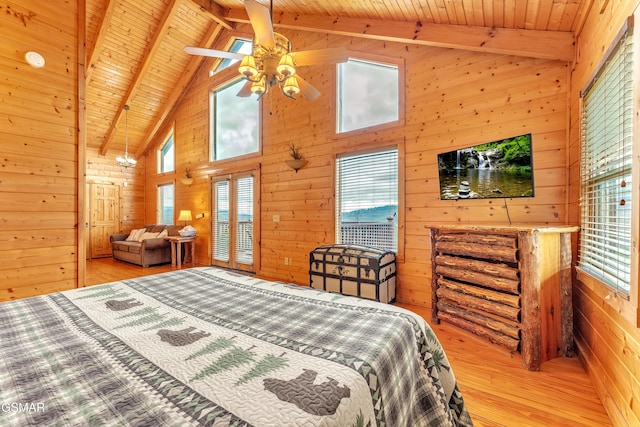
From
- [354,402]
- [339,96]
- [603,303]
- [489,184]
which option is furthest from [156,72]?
[603,303]

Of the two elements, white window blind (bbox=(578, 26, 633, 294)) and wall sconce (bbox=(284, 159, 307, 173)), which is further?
wall sconce (bbox=(284, 159, 307, 173))

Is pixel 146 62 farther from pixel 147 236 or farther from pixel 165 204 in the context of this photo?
pixel 147 236

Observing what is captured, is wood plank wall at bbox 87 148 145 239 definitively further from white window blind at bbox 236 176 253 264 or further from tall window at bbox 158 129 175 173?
white window blind at bbox 236 176 253 264

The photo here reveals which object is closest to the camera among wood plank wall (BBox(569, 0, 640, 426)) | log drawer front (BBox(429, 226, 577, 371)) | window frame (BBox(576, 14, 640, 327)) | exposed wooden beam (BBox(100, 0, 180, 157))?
window frame (BBox(576, 14, 640, 327))

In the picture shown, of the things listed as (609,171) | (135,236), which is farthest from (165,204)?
(609,171)

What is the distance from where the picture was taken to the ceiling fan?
2.27m

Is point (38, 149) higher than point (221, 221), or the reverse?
point (38, 149)

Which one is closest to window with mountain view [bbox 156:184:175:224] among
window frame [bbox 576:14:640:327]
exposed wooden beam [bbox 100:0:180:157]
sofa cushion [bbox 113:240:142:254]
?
sofa cushion [bbox 113:240:142:254]

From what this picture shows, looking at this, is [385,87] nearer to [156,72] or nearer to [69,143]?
[69,143]

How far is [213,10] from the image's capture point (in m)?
4.79

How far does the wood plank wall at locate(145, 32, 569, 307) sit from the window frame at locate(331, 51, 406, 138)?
0.20 feet

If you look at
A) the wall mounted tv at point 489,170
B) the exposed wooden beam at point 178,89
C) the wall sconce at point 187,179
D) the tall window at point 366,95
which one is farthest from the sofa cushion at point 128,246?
the wall mounted tv at point 489,170

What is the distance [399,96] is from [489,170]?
4.90 ft

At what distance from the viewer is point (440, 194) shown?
3.20m
